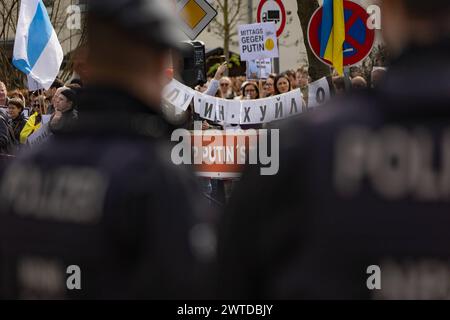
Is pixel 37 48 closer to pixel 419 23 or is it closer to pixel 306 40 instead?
pixel 306 40

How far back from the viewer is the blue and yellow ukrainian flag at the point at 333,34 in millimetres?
11303

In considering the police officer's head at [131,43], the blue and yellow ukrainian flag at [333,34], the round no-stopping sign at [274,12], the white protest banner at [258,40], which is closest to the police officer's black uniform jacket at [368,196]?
the police officer's head at [131,43]

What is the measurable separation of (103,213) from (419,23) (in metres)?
0.83

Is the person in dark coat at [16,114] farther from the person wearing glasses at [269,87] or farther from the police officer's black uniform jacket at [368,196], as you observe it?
the police officer's black uniform jacket at [368,196]

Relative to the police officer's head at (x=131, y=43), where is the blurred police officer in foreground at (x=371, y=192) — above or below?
below

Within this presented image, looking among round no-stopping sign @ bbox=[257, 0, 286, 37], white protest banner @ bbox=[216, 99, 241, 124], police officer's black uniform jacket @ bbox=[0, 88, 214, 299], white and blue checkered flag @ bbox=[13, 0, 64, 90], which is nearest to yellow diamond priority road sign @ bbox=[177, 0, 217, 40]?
white protest banner @ bbox=[216, 99, 241, 124]

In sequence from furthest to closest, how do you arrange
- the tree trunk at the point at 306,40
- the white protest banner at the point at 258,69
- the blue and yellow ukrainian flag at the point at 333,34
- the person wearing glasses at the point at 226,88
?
the person wearing glasses at the point at 226,88 < the white protest banner at the point at 258,69 < the tree trunk at the point at 306,40 < the blue and yellow ukrainian flag at the point at 333,34

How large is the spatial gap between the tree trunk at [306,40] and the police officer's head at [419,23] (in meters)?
11.5

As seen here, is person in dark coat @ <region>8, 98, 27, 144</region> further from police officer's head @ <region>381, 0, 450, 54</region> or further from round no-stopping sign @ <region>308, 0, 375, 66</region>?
police officer's head @ <region>381, 0, 450, 54</region>

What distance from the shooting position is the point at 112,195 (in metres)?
2.39

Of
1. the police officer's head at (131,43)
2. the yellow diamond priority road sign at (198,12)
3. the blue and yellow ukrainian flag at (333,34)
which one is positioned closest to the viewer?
the police officer's head at (131,43)

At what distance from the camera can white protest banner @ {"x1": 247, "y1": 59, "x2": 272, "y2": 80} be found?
48.2ft

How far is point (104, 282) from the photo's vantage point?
2400mm
